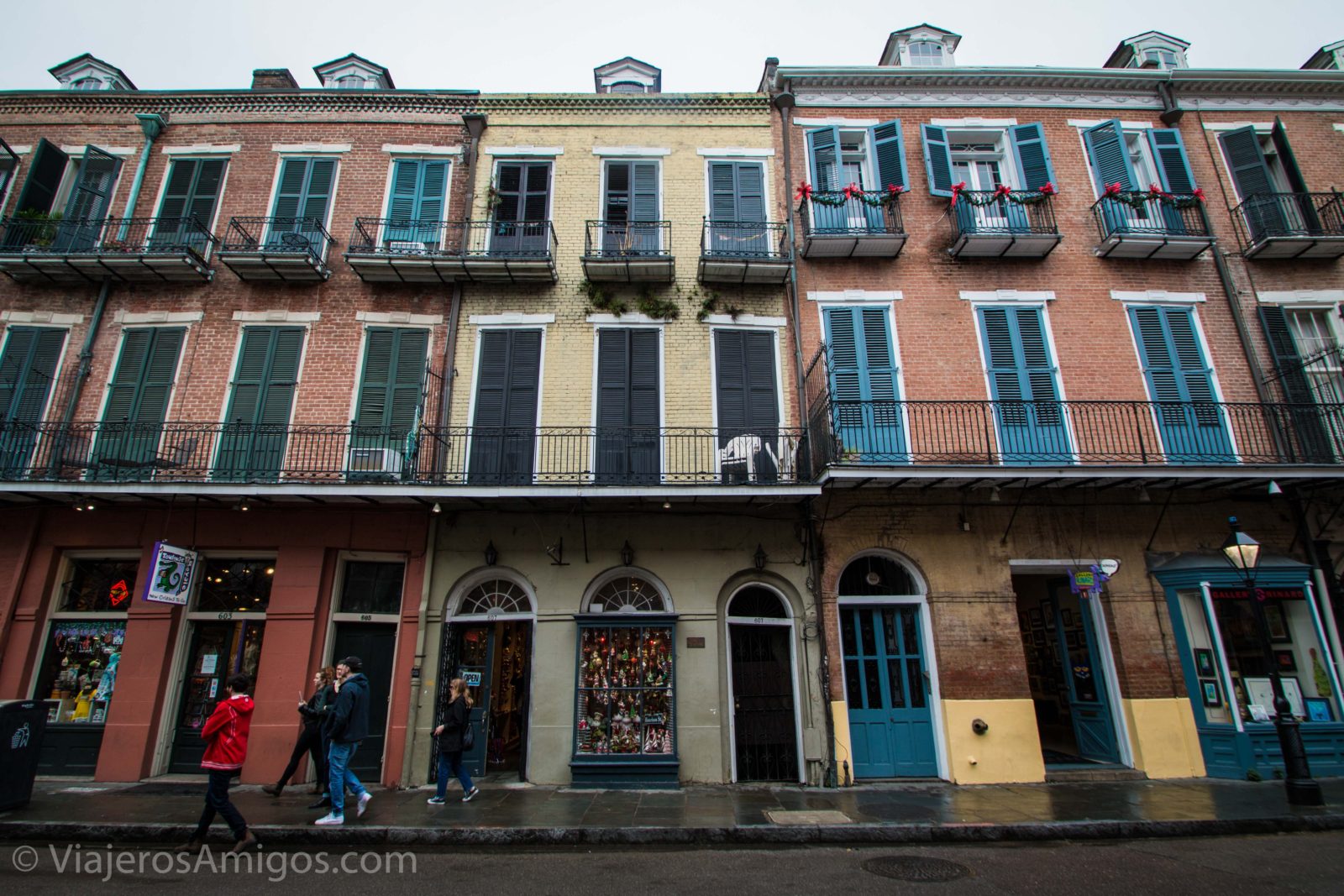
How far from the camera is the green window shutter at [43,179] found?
12.3 meters

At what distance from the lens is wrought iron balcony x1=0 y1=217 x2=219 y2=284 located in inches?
461

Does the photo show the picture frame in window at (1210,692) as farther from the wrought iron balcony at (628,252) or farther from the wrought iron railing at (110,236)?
the wrought iron railing at (110,236)

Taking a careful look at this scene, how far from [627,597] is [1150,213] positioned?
1232cm

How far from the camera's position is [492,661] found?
35.0 ft

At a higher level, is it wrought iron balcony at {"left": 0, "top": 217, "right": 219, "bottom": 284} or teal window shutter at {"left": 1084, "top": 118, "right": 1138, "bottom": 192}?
teal window shutter at {"left": 1084, "top": 118, "right": 1138, "bottom": 192}

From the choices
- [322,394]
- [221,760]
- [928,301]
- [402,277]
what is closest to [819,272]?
[928,301]

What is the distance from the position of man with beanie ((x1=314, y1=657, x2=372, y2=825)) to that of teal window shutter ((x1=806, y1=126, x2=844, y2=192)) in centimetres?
1165

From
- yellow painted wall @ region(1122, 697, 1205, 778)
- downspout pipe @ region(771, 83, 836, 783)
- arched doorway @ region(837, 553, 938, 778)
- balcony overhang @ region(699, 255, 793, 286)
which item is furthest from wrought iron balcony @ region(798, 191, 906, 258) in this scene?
yellow painted wall @ region(1122, 697, 1205, 778)

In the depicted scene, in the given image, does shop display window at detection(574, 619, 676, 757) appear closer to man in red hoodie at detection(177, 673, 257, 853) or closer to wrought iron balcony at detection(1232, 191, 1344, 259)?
man in red hoodie at detection(177, 673, 257, 853)

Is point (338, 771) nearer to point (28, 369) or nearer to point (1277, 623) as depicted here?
point (28, 369)

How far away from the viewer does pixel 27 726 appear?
8.16 m

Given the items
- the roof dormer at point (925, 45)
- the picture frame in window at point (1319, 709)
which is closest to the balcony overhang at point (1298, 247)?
the roof dormer at point (925, 45)

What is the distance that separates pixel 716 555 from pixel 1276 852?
710 centimetres

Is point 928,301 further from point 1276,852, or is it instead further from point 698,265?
point 1276,852
